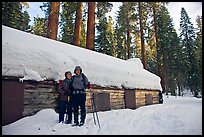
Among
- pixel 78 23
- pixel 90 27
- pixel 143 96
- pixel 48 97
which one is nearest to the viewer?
pixel 48 97

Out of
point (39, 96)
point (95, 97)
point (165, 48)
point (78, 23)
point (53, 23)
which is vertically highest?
point (165, 48)

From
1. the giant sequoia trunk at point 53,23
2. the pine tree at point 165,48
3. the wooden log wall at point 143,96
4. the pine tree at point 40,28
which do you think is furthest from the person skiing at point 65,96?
the pine tree at point 165,48

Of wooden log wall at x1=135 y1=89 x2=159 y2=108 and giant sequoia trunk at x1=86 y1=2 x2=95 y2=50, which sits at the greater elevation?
giant sequoia trunk at x1=86 y1=2 x2=95 y2=50

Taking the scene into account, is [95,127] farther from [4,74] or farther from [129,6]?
[129,6]

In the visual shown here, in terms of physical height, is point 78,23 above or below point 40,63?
above

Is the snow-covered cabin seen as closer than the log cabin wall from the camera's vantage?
Yes

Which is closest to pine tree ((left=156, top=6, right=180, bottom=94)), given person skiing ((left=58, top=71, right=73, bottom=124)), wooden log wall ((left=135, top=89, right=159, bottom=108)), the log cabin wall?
wooden log wall ((left=135, top=89, right=159, bottom=108))

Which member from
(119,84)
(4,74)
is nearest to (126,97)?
(119,84)

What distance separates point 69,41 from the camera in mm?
27016

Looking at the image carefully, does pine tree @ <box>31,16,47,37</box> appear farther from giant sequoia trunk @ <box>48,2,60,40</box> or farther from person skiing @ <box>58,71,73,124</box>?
person skiing @ <box>58,71,73,124</box>

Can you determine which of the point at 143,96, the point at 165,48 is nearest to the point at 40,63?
the point at 143,96

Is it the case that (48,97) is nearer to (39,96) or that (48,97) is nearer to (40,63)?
(39,96)

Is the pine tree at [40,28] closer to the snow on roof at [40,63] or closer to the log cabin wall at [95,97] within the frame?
the snow on roof at [40,63]

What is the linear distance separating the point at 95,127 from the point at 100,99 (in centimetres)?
406
